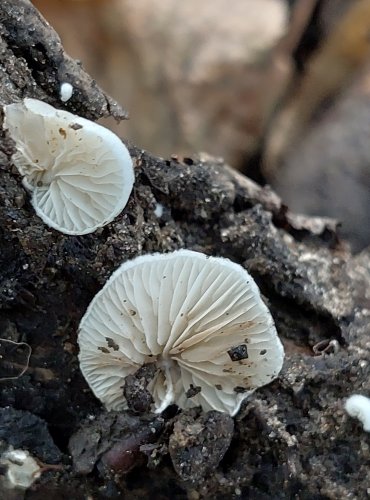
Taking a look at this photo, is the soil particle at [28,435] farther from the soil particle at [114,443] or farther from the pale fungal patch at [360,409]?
the pale fungal patch at [360,409]

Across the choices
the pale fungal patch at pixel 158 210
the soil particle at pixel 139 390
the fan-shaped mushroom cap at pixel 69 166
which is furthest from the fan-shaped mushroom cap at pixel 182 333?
the pale fungal patch at pixel 158 210

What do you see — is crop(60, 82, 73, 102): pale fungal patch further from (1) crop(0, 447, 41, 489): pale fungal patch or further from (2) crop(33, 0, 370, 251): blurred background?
(2) crop(33, 0, 370, 251): blurred background

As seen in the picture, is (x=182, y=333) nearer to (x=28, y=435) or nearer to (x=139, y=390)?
(x=139, y=390)

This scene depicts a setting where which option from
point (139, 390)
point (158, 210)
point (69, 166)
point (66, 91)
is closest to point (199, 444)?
point (139, 390)

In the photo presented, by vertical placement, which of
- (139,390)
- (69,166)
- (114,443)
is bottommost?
(114,443)

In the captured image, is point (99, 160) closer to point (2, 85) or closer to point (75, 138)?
point (75, 138)
